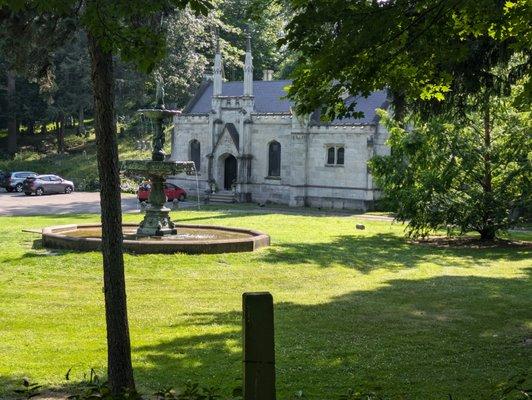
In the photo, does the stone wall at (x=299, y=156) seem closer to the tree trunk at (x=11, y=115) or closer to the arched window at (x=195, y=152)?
the arched window at (x=195, y=152)

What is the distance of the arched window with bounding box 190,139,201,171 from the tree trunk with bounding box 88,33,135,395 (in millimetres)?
44250

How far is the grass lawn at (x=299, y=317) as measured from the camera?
8.91 meters

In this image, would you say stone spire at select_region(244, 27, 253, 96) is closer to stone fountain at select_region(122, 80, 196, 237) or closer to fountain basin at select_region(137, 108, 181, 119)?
stone fountain at select_region(122, 80, 196, 237)

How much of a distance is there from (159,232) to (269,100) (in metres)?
29.3

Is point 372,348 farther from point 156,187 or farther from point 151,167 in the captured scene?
point 156,187

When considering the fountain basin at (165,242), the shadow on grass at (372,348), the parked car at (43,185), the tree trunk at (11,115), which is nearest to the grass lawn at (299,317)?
the shadow on grass at (372,348)

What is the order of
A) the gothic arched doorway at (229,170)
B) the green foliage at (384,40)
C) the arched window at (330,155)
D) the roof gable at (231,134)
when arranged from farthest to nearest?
the gothic arched doorway at (229,170) → the roof gable at (231,134) → the arched window at (330,155) → the green foliage at (384,40)

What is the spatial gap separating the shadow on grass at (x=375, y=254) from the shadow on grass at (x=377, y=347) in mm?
5035

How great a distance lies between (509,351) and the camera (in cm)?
1031

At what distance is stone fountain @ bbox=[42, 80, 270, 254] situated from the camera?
1983 centimetres

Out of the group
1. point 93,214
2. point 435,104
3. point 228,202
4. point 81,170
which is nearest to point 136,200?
point 228,202

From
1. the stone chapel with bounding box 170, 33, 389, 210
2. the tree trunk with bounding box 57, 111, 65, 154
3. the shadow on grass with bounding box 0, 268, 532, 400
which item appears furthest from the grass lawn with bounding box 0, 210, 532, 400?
the tree trunk with bounding box 57, 111, 65, 154

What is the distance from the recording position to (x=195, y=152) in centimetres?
5228

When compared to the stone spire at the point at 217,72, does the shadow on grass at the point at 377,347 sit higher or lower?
lower
